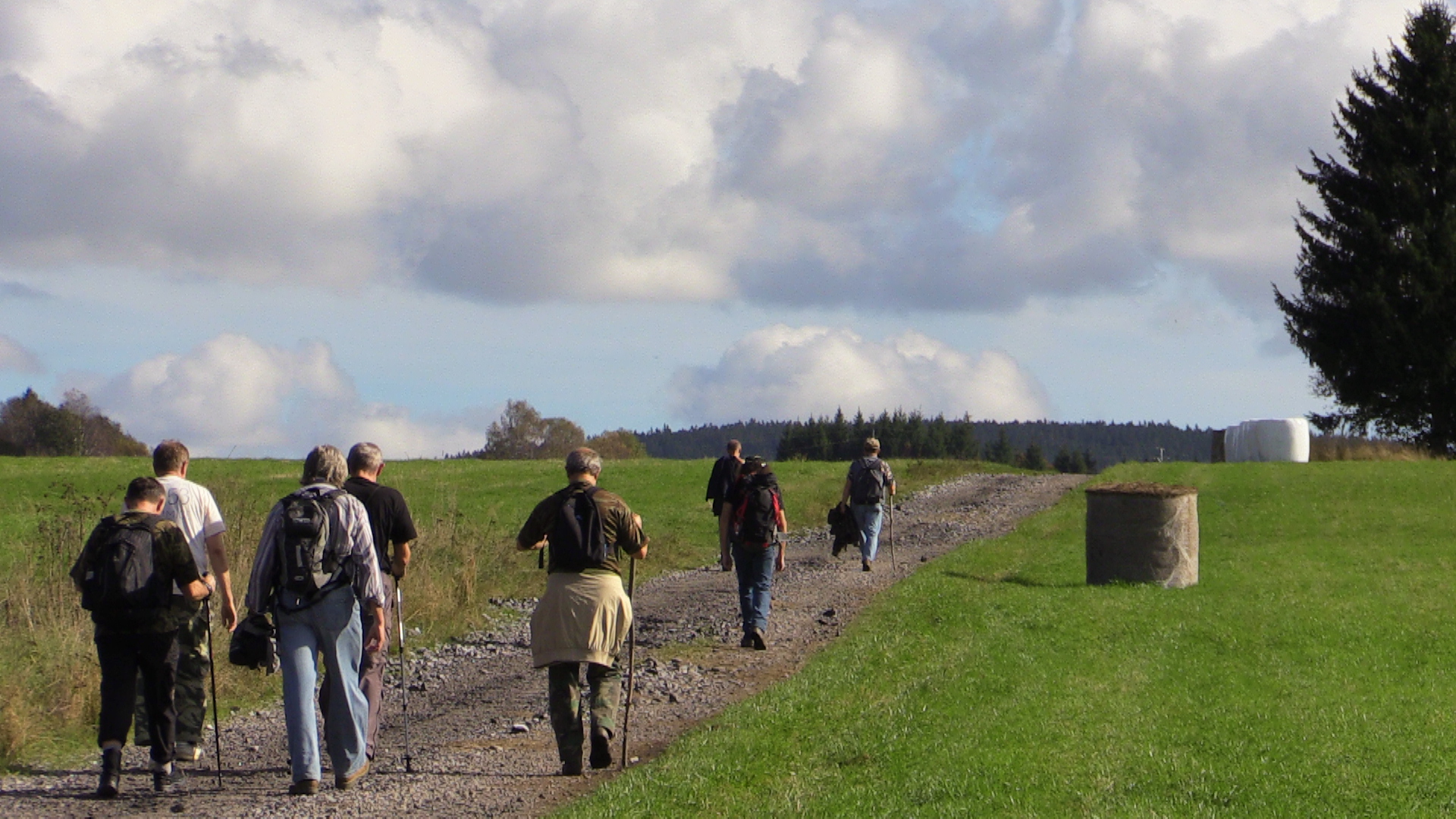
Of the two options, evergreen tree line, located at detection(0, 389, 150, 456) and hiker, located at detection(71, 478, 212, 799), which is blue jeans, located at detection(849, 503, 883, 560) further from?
evergreen tree line, located at detection(0, 389, 150, 456)

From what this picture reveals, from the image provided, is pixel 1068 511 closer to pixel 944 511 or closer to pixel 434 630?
pixel 944 511

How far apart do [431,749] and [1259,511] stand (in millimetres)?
24299

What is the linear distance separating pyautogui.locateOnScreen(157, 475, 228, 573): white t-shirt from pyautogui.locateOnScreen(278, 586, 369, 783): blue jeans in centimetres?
111

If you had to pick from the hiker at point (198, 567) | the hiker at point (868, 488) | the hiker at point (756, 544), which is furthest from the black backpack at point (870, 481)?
the hiker at point (198, 567)

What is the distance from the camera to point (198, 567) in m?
8.84

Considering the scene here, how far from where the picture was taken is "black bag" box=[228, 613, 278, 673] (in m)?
8.02

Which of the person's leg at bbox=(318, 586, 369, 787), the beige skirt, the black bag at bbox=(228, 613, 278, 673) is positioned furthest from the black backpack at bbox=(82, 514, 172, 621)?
the beige skirt

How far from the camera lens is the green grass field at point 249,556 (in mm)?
10531

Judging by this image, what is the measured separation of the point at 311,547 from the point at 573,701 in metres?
1.86

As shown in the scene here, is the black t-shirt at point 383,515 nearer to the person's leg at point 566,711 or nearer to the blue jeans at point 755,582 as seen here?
the person's leg at point 566,711

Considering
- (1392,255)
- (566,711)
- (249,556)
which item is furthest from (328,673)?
(1392,255)

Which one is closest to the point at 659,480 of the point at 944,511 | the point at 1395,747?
the point at 944,511

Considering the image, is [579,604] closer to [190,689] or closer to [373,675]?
[373,675]

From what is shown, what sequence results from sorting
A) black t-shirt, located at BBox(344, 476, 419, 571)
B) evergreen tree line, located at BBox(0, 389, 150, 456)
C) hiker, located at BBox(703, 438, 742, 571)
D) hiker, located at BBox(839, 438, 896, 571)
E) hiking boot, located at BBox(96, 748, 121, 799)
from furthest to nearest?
1. evergreen tree line, located at BBox(0, 389, 150, 456)
2. hiker, located at BBox(839, 438, 896, 571)
3. hiker, located at BBox(703, 438, 742, 571)
4. black t-shirt, located at BBox(344, 476, 419, 571)
5. hiking boot, located at BBox(96, 748, 121, 799)
